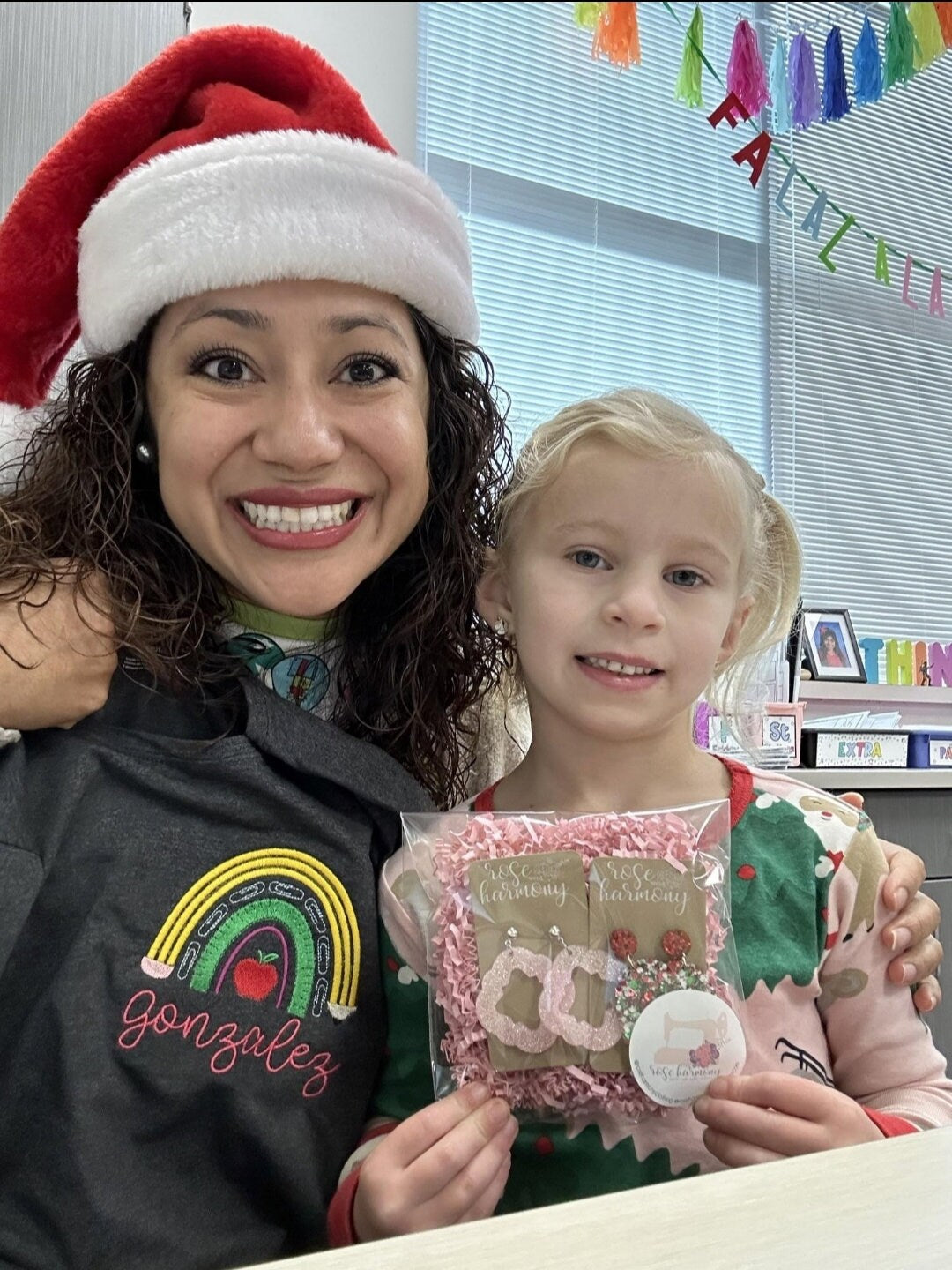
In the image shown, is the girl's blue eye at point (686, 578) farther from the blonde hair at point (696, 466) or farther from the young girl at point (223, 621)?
the young girl at point (223, 621)

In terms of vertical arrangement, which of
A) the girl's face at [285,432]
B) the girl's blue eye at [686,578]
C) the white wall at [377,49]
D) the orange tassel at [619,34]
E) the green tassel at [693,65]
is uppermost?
the white wall at [377,49]

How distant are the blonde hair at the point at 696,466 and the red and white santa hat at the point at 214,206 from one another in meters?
0.15

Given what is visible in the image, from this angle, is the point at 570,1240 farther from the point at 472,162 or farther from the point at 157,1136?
the point at 472,162

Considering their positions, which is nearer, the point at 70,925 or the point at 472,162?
the point at 70,925

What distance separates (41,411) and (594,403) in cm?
49

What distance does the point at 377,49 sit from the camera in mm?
2219

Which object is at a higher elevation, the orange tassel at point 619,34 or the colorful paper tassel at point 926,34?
the orange tassel at point 619,34

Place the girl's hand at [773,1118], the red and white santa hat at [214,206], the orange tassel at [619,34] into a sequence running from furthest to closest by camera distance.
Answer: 1. the orange tassel at [619,34]
2. the red and white santa hat at [214,206]
3. the girl's hand at [773,1118]

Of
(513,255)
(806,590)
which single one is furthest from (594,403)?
(513,255)

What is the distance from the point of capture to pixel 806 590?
120cm

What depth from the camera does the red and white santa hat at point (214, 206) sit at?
2.75 feet

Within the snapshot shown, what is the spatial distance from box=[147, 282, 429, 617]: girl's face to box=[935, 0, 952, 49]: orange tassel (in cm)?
50

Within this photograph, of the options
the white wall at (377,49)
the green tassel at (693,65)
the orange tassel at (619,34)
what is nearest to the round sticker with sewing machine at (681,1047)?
the green tassel at (693,65)

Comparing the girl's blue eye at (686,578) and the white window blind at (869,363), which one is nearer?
the girl's blue eye at (686,578)
